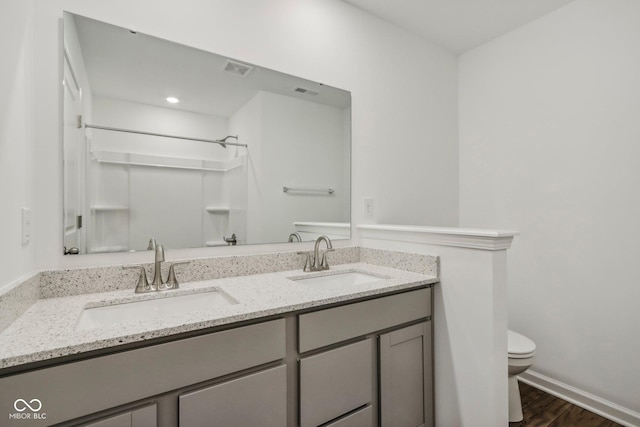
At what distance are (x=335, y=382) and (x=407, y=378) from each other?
44 centimetres

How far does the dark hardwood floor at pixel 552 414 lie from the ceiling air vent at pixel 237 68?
2461 mm

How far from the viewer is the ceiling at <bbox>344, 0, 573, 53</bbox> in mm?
2049

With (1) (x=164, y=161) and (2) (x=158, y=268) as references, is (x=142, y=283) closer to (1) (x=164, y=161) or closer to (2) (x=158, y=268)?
(2) (x=158, y=268)

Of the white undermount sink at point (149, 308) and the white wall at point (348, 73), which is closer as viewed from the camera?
the white undermount sink at point (149, 308)

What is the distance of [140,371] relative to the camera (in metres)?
0.86

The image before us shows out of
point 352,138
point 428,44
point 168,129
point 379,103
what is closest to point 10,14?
point 168,129

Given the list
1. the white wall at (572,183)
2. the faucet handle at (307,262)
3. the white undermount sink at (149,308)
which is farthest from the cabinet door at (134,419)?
the white wall at (572,183)

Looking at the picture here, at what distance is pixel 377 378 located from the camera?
4.46 feet

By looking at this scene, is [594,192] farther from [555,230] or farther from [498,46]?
[498,46]

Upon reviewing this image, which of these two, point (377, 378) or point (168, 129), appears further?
point (168, 129)

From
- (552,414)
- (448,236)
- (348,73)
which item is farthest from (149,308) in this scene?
(552,414)

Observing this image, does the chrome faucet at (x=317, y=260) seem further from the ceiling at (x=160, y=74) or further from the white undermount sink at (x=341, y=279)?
the ceiling at (x=160, y=74)

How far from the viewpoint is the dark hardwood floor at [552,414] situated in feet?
5.71

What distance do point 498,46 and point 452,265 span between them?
1969 mm
